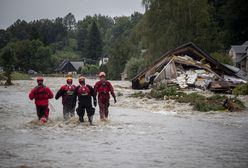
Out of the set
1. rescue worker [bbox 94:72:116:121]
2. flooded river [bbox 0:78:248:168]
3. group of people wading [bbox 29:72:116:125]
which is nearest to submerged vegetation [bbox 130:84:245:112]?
flooded river [bbox 0:78:248:168]

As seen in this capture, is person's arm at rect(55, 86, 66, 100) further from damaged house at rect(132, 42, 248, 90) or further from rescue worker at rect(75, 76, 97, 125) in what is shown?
damaged house at rect(132, 42, 248, 90)

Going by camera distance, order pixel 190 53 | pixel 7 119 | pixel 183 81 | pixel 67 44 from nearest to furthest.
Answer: pixel 7 119, pixel 183 81, pixel 190 53, pixel 67 44

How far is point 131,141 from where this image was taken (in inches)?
552

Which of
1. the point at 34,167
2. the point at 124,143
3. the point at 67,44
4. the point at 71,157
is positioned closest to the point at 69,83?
the point at 124,143

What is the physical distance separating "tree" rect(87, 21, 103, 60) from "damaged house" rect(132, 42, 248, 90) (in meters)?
102

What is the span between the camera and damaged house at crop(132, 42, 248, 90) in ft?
119

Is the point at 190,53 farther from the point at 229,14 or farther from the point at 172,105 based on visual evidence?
the point at 229,14

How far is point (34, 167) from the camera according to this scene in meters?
10.0

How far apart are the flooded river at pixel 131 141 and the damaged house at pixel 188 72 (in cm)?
1401

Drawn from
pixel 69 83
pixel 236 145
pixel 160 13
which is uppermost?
pixel 160 13

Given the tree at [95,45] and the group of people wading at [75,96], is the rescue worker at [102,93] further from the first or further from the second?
the tree at [95,45]

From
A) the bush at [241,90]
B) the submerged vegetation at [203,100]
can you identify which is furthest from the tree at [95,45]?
the bush at [241,90]

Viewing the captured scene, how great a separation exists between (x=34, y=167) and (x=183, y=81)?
90.3 ft

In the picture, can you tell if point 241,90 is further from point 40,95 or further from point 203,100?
point 40,95
